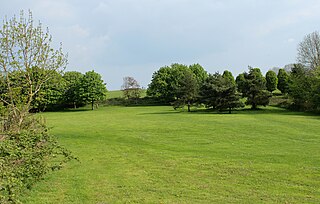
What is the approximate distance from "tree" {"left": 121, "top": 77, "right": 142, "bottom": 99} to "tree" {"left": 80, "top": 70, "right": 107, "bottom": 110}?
7.98m

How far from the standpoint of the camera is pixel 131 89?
7356 cm

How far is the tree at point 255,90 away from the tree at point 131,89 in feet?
115

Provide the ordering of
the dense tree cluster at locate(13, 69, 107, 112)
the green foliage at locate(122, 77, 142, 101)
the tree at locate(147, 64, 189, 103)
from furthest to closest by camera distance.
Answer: the green foliage at locate(122, 77, 142, 101) < the tree at locate(147, 64, 189, 103) < the dense tree cluster at locate(13, 69, 107, 112)

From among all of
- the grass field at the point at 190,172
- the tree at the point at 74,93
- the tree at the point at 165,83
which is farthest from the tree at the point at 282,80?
the grass field at the point at 190,172

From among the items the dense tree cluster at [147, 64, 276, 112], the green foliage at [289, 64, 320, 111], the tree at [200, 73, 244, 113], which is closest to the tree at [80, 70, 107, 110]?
the dense tree cluster at [147, 64, 276, 112]

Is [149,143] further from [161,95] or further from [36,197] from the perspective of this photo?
[161,95]

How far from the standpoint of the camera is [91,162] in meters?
11.6

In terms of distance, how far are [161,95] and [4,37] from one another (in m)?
57.6

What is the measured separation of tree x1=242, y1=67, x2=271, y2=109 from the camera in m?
42.9

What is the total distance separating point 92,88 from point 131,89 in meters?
12.7

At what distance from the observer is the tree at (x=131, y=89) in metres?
73.2

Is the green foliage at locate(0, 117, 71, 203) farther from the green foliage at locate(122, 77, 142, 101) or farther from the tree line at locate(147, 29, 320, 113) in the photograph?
the green foliage at locate(122, 77, 142, 101)

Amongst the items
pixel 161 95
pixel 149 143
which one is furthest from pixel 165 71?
pixel 149 143

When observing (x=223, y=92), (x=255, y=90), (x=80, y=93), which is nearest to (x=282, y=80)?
(x=255, y=90)
